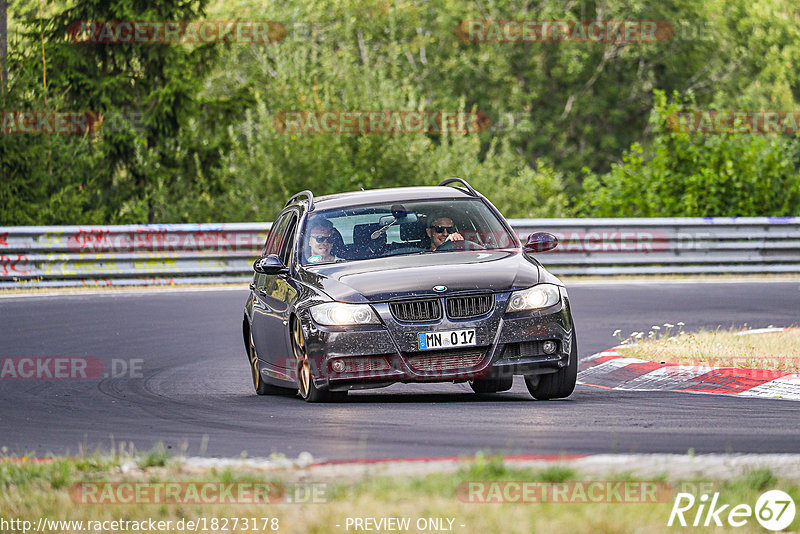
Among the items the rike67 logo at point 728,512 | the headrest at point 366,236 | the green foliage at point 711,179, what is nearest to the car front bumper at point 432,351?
the headrest at point 366,236

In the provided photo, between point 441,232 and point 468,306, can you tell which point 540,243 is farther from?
point 468,306

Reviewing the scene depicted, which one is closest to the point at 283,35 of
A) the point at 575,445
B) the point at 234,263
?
the point at 234,263

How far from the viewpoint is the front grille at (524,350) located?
9234 millimetres

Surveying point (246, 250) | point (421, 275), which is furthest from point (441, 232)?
point (246, 250)

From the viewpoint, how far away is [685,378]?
10.9 metres

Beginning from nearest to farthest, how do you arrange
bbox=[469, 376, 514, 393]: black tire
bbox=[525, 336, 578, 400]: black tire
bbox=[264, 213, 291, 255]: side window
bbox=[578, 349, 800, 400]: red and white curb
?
bbox=[525, 336, 578, 400]: black tire < bbox=[578, 349, 800, 400]: red and white curb < bbox=[469, 376, 514, 393]: black tire < bbox=[264, 213, 291, 255]: side window

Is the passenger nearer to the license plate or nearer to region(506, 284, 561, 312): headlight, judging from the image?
the license plate

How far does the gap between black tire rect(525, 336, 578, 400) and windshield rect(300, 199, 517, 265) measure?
3.92 ft

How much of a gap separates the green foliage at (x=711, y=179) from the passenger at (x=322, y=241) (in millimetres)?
16832

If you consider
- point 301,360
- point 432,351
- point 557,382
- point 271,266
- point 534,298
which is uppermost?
point 271,266

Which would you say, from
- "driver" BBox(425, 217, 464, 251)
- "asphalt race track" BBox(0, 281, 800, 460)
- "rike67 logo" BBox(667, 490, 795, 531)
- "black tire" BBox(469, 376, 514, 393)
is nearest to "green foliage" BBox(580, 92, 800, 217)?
"asphalt race track" BBox(0, 281, 800, 460)

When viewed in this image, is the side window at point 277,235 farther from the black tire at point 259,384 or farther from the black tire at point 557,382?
the black tire at point 557,382

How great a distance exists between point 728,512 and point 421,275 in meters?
4.59

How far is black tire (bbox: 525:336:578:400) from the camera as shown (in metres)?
9.59
